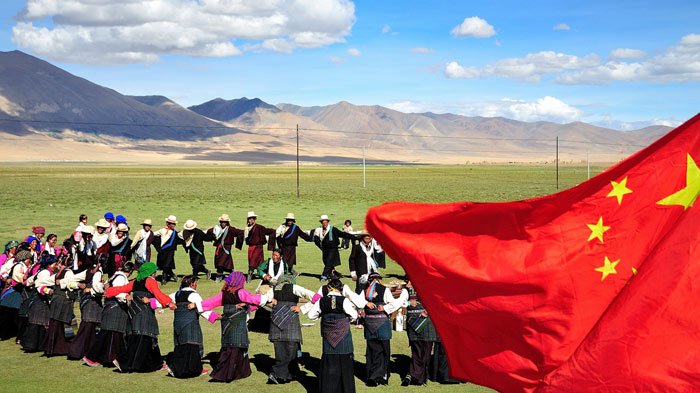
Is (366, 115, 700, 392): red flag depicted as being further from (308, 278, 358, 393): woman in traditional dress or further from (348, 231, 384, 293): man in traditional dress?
(348, 231, 384, 293): man in traditional dress

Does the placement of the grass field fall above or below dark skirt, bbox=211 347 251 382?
below

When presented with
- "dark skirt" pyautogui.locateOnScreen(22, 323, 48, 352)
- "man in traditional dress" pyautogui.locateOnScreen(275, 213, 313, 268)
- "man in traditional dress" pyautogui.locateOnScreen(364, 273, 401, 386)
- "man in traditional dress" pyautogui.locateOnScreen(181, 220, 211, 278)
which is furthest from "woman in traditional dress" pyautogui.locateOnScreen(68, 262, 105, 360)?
"man in traditional dress" pyautogui.locateOnScreen(275, 213, 313, 268)

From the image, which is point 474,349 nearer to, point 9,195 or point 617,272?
point 617,272

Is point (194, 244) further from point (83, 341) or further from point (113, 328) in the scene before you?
point (113, 328)

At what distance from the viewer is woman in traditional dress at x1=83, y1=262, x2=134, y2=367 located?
12430mm

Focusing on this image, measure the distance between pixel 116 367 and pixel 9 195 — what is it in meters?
52.4

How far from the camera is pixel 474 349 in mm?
6031

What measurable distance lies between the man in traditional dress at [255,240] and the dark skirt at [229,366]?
8741 millimetres

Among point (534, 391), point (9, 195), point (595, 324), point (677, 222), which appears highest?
point (677, 222)

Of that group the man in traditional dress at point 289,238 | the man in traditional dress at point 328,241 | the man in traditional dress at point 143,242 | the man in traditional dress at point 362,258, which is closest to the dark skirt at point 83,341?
the man in traditional dress at point 143,242

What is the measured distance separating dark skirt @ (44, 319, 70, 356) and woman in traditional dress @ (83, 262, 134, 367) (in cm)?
106

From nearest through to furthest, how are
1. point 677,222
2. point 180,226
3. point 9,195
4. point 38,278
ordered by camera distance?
point 677,222, point 38,278, point 180,226, point 9,195

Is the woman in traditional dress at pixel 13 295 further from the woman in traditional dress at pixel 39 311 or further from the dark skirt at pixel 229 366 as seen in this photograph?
the dark skirt at pixel 229 366

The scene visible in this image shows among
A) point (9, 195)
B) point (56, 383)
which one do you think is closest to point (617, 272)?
point (56, 383)
